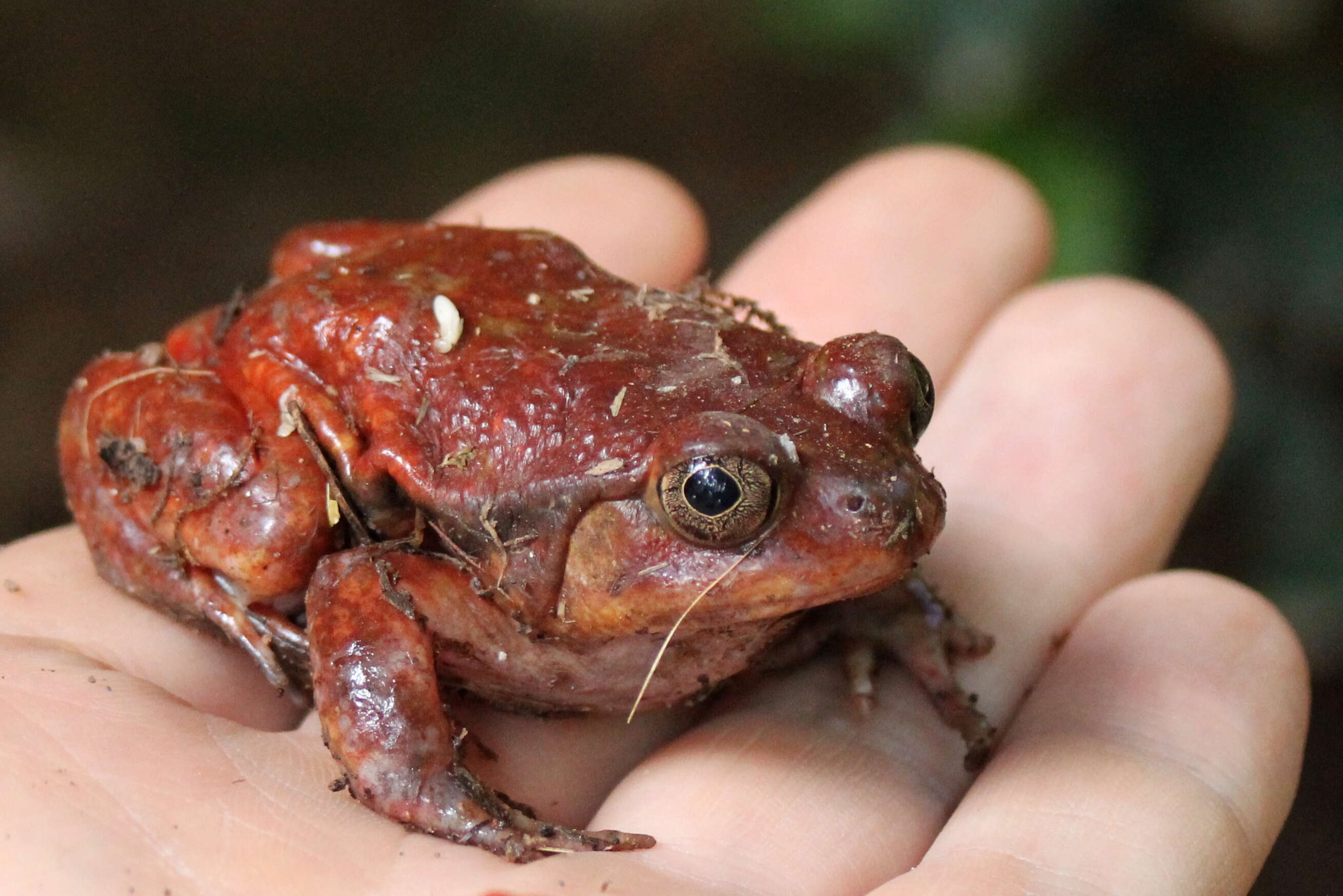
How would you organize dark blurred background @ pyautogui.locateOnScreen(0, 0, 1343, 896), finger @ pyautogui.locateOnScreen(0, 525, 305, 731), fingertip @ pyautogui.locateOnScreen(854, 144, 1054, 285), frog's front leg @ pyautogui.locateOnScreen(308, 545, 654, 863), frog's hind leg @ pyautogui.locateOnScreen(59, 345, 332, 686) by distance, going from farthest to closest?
dark blurred background @ pyautogui.locateOnScreen(0, 0, 1343, 896), fingertip @ pyautogui.locateOnScreen(854, 144, 1054, 285), finger @ pyautogui.locateOnScreen(0, 525, 305, 731), frog's hind leg @ pyautogui.locateOnScreen(59, 345, 332, 686), frog's front leg @ pyautogui.locateOnScreen(308, 545, 654, 863)

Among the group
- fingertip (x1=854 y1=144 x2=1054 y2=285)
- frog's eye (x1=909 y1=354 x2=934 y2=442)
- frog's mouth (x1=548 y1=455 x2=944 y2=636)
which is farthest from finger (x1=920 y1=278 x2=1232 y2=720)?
frog's mouth (x1=548 y1=455 x2=944 y2=636)

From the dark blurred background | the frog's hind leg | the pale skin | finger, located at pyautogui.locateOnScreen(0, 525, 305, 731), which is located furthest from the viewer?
the dark blurred background

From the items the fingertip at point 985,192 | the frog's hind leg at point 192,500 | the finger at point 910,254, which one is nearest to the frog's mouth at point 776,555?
the frog's hind leg at point 192,500

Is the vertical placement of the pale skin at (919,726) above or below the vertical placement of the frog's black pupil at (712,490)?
below

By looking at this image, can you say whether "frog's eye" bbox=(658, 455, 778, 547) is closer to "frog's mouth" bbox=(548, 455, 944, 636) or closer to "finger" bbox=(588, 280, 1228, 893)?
"frog's mouth" bbox=(548, 455, 944, 636)

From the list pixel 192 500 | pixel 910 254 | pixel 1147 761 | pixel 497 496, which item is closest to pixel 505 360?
pixel 497 496

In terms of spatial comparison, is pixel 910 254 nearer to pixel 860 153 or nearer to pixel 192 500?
pixel 192 500

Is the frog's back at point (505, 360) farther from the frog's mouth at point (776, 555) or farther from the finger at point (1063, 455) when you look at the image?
the finger at point (1063, 455)

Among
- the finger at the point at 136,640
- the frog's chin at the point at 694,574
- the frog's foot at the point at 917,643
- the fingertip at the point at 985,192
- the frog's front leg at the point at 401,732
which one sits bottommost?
the finger at the point at 136,640

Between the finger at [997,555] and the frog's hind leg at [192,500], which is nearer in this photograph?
the finger at [997,555]
